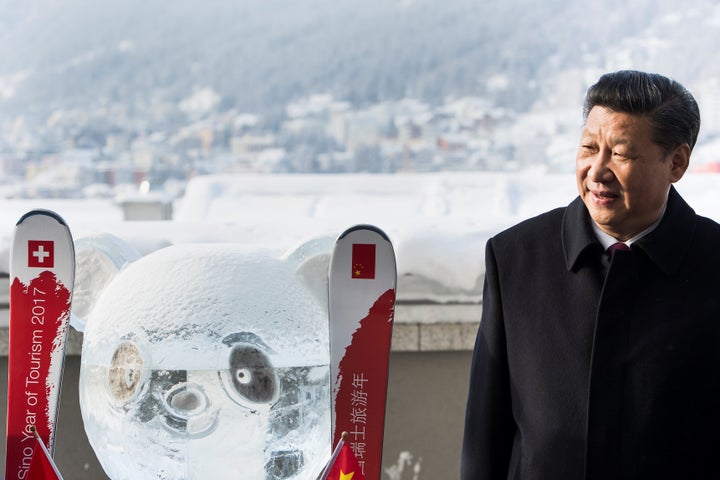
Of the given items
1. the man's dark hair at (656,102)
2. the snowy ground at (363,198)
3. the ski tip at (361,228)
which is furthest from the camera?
the snowy ground at (363,198)

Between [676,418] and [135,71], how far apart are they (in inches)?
849

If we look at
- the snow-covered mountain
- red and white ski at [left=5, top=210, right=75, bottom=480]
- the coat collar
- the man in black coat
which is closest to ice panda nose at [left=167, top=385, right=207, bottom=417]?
red and white ski at [left=5, top=210, right=75, bottom=480]

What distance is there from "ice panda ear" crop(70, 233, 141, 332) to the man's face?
4.35 ft

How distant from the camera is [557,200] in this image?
10.2 meters

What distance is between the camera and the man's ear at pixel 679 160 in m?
1.59

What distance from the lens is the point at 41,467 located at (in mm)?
2182

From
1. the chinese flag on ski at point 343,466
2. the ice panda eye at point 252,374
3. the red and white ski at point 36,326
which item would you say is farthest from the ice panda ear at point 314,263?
the red and white ski at point 36,326

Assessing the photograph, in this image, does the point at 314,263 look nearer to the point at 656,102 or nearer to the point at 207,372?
the point at 207,372

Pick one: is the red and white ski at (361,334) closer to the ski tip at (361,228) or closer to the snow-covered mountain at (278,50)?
the ski tip at (361,228)

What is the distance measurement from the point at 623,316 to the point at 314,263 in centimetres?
96

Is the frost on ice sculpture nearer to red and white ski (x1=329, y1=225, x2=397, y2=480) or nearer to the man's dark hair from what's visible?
red and white ski (x1=329, y1=225, x2=397, y2=480)

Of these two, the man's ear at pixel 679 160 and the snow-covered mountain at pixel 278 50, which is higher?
the snow-covered mountain at pixel 278 50

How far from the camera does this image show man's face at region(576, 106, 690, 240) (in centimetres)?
155

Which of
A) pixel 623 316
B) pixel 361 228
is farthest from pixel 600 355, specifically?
pixel 361 228
